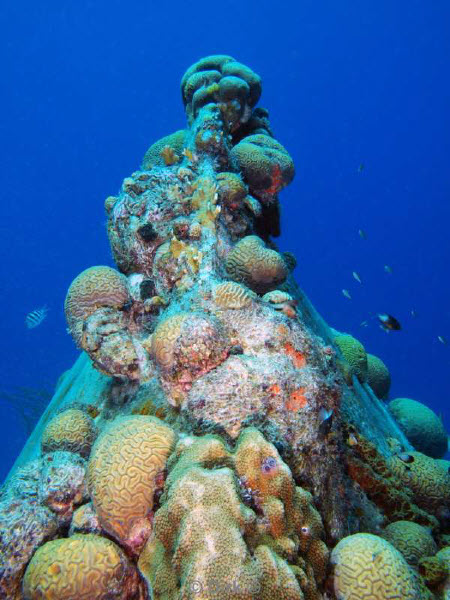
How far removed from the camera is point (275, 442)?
273 centimetres

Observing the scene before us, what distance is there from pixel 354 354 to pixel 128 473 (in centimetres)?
528

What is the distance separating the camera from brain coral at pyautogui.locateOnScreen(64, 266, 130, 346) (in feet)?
15.4

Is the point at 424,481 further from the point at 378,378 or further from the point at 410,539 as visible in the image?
the point at 378,378

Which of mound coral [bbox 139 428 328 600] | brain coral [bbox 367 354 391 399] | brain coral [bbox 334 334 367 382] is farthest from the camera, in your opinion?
brain coral [bbox 367 354 391 399]

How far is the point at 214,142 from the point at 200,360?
4454 millimetres

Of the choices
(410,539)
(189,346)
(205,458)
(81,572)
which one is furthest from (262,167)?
(81,572)

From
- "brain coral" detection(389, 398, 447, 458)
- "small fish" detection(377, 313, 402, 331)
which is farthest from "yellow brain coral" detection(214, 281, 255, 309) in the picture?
"brain coral" detection(389, 398, 447, 458)

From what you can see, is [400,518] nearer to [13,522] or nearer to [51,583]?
[51,583]

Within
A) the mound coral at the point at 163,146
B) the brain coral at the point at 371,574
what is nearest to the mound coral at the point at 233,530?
the brain coral at the point at 371,574

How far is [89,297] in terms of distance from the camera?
4680mm

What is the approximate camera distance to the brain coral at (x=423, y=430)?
7.89 meters

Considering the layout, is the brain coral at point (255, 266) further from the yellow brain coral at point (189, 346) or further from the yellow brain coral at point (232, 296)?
the yellow brain coral at point (189, 346)

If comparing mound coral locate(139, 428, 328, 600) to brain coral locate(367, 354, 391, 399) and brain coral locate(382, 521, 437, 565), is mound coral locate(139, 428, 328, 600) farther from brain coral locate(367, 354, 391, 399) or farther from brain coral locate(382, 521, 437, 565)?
brain coral locate(367, 354, 391, 399)

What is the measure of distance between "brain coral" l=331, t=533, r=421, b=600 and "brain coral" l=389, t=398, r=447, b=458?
21.2 ft
